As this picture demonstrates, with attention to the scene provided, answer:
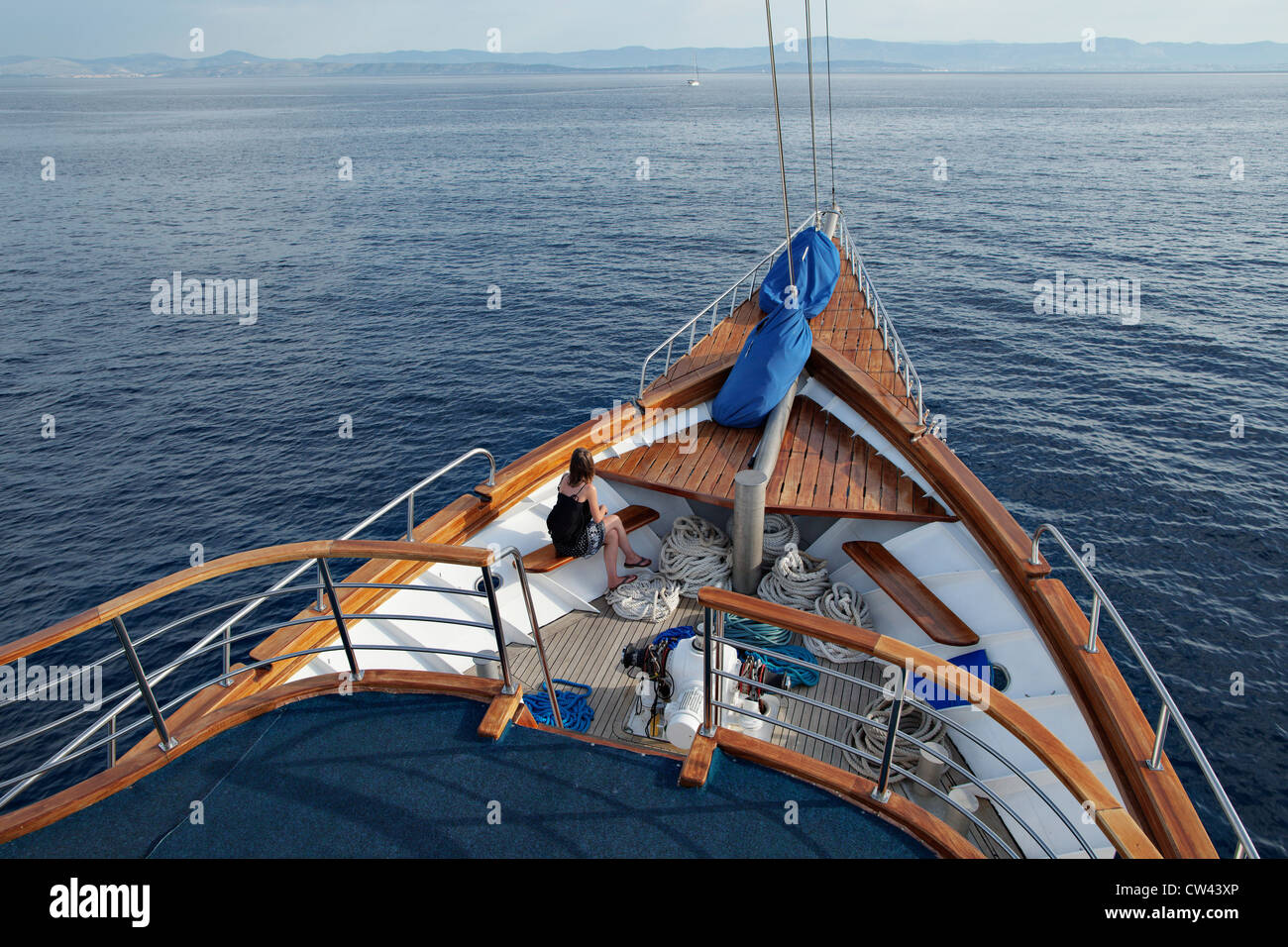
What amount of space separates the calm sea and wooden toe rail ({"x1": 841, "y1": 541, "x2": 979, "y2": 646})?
5.00 metres

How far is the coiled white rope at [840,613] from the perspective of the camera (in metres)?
6.86

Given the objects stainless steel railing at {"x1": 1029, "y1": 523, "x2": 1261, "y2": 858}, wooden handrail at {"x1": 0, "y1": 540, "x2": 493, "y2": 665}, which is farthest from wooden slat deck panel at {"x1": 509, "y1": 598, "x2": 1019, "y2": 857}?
wooden handrail at {"x1": 0, "y1": 540, "x2": 493, "y2": 665}

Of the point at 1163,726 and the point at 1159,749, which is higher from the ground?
the point at 1163,726

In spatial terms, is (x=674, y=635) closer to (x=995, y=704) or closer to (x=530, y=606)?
(x=530, y=606)

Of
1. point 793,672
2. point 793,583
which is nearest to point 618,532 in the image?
point 793,583

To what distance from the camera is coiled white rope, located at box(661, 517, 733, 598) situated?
25.1 ft

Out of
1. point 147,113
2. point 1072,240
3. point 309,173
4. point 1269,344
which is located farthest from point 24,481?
point 147,113

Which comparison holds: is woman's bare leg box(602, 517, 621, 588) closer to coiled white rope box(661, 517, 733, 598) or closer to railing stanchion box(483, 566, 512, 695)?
coiled white rope box(661, 517, 733, 598)

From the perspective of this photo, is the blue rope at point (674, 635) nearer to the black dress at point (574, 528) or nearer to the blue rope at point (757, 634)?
the blue rope at point (757, 634)

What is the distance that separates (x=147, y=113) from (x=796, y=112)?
100325mm

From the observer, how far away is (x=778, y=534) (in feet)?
25.9

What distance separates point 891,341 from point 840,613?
504 centimetres
